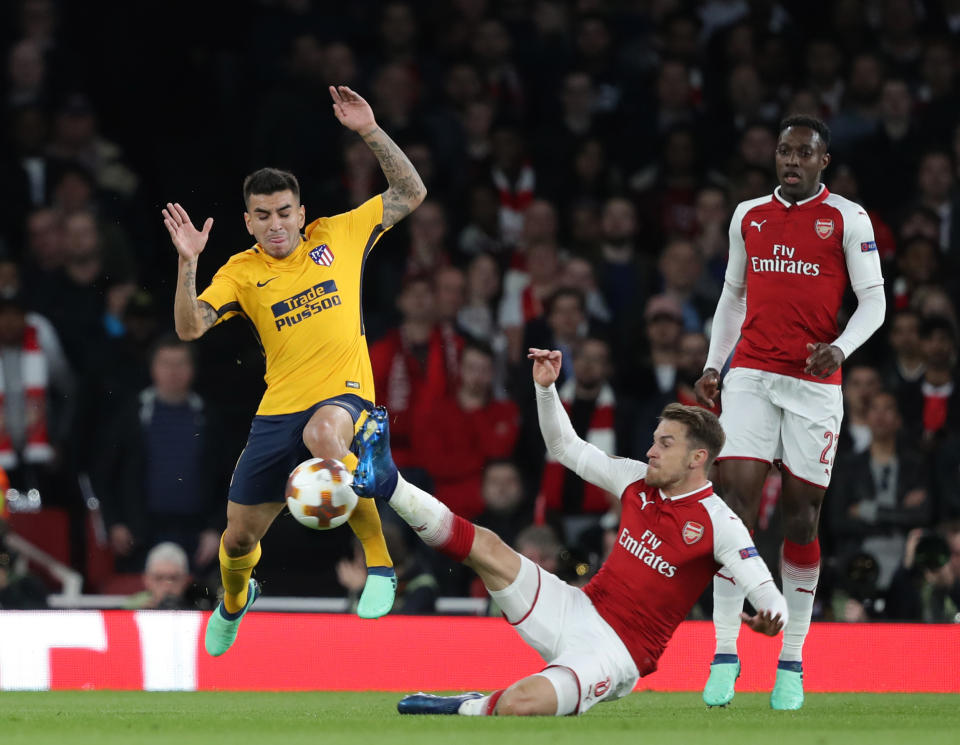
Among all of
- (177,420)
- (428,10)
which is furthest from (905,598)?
(428,10)

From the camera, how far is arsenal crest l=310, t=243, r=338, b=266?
8.09 m

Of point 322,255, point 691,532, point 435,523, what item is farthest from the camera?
point 322,255

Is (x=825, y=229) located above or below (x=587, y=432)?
above

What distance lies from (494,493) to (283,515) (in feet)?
5.53

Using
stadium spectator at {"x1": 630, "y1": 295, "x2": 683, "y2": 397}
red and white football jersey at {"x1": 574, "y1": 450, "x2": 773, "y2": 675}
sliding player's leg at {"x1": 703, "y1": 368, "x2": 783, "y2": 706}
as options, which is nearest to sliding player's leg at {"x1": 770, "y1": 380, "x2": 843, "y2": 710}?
sliding player's leg at {"x1": 703, "y1": 368, "x2": 783, "y2": 706}

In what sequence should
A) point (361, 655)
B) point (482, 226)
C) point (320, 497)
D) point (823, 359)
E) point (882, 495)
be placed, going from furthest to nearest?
1. point (482, 226)
2. point (882, 495)
3. point (361, 655)
4. point (823, 359)
5. point (320, 497)

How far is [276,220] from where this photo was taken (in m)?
8.00

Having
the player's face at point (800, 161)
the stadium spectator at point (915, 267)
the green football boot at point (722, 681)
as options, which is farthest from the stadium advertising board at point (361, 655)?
the stadium spectator at point (915, 267)

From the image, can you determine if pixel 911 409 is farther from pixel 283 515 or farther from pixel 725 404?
pixel 283 515

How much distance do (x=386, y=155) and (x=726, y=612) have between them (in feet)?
9.38

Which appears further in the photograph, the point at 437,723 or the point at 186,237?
the point at 186,237

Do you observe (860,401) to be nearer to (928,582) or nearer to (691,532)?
(928,582)

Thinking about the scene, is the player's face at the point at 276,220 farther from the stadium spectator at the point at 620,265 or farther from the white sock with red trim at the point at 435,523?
the stadium spectator at the point at 620,265

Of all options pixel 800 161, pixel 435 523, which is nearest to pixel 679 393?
pixel 800 161
